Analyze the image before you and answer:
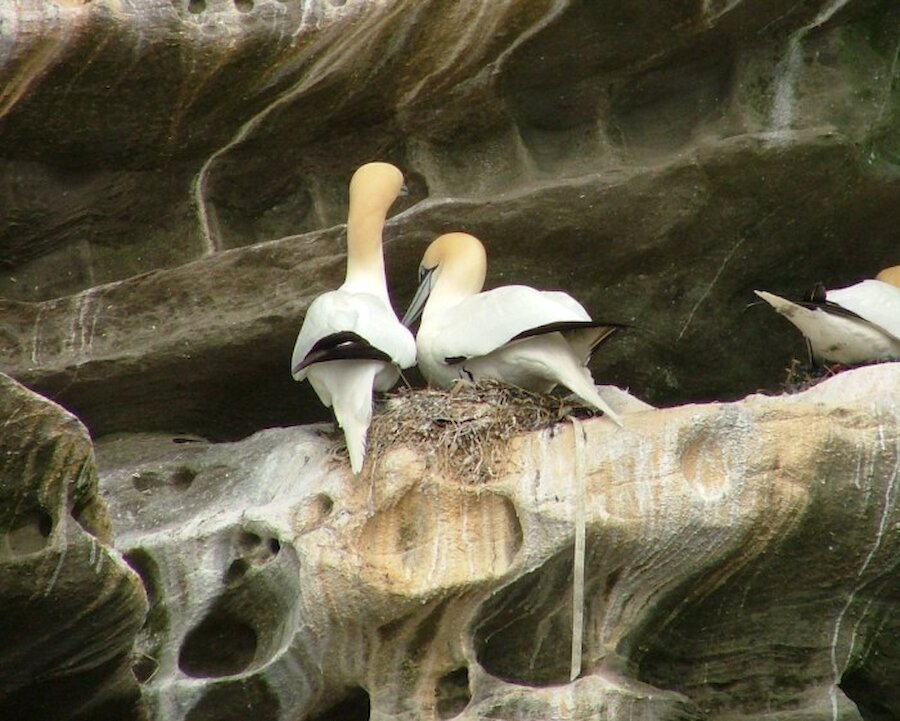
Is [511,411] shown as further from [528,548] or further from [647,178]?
[647,178]

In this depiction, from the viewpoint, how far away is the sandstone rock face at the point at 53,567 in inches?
236

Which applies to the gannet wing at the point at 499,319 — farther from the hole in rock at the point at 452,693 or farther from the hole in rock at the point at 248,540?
the hole in rock at the point at 452,693

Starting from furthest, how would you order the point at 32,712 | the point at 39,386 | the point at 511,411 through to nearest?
the point at 39,386 → the point at 511,411 → the point at 32,712

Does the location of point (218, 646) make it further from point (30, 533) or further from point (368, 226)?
point (368, 226)

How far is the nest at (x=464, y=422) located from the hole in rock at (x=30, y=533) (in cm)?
121

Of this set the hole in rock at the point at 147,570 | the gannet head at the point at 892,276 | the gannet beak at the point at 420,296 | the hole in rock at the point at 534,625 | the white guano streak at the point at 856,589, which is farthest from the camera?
the gannet head at the point at 892,276

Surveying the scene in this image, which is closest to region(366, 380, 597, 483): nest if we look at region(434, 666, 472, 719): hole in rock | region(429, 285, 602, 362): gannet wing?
region(429, 285, 602, 362): gannet wing

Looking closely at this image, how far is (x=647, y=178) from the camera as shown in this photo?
789 cm

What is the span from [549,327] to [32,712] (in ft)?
6.23

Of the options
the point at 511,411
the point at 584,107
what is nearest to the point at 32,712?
the point at 511,411

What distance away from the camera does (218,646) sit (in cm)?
724

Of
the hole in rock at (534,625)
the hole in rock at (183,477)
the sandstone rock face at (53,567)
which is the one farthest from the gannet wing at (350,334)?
the sandstone rock face at (53,567)

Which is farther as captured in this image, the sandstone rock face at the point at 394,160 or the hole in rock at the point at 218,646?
the sandstone rock face at the point at 394,160

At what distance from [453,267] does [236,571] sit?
50.5 inches
